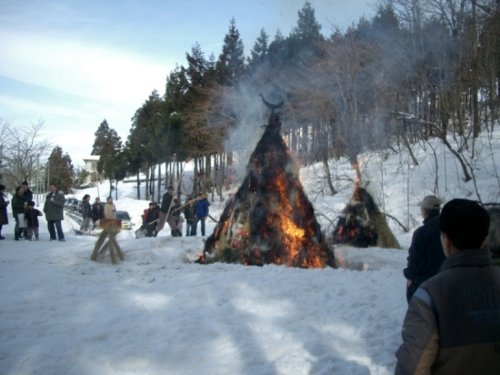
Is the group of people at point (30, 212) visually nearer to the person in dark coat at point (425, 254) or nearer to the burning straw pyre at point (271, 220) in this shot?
the burning straw pyre at point (271, 220)

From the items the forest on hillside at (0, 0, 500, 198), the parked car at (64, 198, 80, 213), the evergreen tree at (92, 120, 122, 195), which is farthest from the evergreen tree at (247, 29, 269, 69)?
the evergreen tree at (92, 120, 122, 195)

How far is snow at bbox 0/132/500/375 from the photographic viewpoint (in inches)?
177

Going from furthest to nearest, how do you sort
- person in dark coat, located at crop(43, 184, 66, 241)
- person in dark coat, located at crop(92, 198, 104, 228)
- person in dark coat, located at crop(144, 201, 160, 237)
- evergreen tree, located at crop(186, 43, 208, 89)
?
evergreen tree, located at crop(186, 43, 208, 89) < person in dark coat, located at crop(92, 198, 104, 228) < person in dark coat, located at crop(144, 201, 160, 237) < person in dark coat, located at crop(43, 184, 66, 241)

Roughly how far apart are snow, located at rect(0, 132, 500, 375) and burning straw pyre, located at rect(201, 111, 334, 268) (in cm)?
138

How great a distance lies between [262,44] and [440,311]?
16.7 m

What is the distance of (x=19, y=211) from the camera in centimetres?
1414

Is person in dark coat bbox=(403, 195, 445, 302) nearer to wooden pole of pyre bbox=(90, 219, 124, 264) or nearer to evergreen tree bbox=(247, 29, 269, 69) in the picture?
wooden pole of pyre bbox=(90, 219, 124, 264)

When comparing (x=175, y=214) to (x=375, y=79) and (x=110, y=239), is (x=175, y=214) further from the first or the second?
(x=375, y=79)

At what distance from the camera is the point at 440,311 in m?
2.16

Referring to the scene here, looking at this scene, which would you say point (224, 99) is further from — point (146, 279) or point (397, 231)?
point (146, 279)

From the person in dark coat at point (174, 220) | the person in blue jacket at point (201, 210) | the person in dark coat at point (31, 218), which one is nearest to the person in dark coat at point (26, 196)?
the person in dark coat at point (31, 218)

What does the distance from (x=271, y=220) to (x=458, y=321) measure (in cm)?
791

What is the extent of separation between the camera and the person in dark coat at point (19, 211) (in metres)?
13.9

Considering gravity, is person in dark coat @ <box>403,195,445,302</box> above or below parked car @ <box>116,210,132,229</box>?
above
